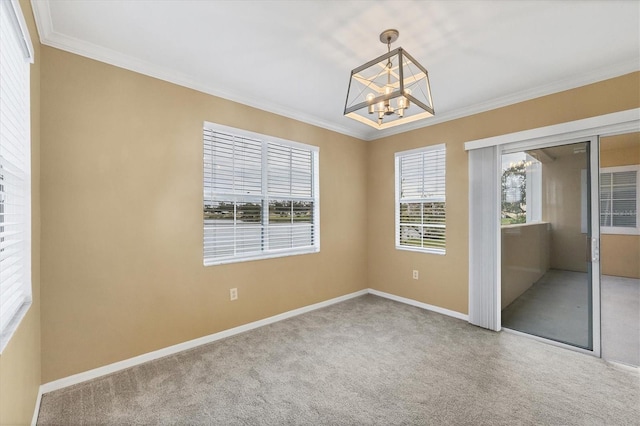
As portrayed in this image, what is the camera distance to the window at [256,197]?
2988 millimetres

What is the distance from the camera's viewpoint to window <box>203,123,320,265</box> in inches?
118

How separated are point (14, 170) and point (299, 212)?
106 inches

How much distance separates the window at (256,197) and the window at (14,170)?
1.34 metres

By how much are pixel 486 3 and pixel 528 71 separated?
→ 121 centimetres

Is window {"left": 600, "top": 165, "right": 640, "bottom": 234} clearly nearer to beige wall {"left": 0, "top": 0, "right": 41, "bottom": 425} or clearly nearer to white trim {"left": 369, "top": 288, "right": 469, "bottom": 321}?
white trim {"left": 369, "top": 288, "right": 469, "bottom": 321}

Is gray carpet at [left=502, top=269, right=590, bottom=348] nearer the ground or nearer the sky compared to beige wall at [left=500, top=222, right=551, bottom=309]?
nearer the ground

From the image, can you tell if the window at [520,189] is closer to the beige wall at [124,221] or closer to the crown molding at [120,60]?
the crown molding at [120,60]

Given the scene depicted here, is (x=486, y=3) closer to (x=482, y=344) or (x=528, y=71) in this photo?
(x=528, y=71)

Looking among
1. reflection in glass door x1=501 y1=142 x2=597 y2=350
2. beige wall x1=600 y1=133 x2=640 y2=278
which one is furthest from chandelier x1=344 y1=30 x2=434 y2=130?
beige wall x1=600 y1=133 x2=640 y2=278

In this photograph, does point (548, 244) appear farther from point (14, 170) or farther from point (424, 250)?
point (14, 170)

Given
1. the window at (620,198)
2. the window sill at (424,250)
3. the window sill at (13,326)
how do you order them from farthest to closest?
1. the window sill at (424,250)
2. the window at (620,198)
3. the window sill at (13,326)

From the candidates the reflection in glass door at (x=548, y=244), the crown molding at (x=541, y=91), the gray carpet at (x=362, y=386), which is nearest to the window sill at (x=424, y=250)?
the reflection in glass door at (x=548, y=244)

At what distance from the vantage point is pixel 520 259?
3240mm

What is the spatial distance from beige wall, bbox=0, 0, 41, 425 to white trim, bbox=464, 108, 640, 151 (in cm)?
402
